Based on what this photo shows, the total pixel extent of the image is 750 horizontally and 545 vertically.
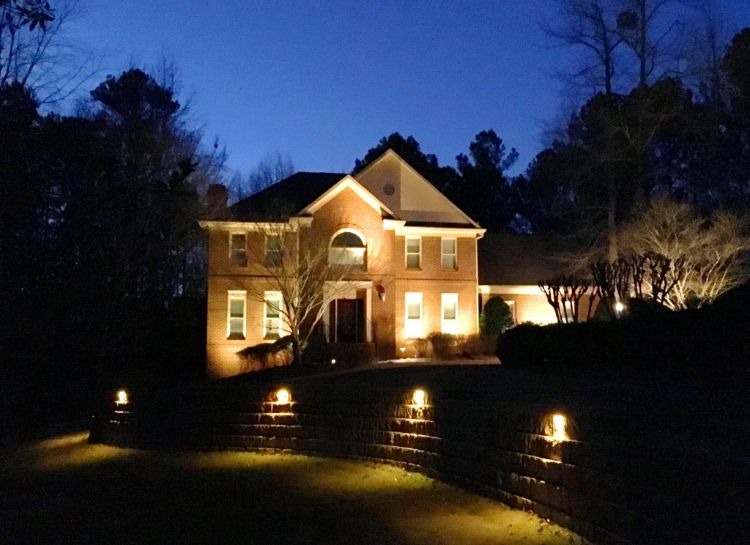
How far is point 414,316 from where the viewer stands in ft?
98.0

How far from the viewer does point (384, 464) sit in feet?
42.2

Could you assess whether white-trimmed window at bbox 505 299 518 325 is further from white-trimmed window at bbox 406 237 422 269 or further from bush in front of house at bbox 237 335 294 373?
bush in front of house at bbox 237 335 294 373

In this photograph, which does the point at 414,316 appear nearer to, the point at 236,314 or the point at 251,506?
the point at 236,314

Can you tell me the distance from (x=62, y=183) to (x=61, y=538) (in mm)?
20272

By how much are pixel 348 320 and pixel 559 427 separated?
69.6 feet

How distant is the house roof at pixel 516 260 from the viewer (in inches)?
1316

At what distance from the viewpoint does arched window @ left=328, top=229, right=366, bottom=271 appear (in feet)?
93.2

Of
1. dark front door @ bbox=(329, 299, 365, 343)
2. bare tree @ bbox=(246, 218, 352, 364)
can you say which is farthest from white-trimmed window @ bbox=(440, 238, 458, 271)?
bare tree @ bbox=(246, 218, 352, 364)

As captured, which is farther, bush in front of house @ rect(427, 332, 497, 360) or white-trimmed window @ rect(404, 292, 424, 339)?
white-trimmed window @ rect(404, 292, 424, 339)

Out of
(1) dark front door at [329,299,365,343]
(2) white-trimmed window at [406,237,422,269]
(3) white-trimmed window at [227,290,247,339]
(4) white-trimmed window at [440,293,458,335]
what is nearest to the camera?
(3) white-trimmed window at [227,290,247,339]

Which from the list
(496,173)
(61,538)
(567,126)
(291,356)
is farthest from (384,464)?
(496,173)

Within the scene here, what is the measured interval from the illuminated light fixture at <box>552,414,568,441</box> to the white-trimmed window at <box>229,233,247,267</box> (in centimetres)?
2099

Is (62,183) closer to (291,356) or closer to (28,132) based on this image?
(291,356)

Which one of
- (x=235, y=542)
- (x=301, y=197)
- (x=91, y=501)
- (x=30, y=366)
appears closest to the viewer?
(x=235, y=542)
